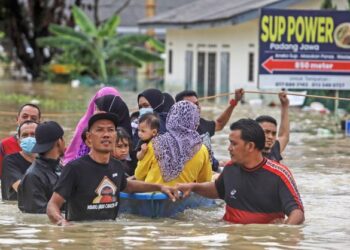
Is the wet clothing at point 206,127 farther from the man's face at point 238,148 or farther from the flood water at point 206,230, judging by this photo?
the man's face at point 238,148

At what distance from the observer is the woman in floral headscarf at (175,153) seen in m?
10.5

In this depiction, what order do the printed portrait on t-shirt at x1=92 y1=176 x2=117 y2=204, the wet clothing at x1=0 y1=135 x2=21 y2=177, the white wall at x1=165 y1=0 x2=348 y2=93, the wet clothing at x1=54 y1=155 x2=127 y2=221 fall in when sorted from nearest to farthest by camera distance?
the wet clothing at x1=54 y1=155 x2=127 y2=221
the printed portrait on t-shirt at x1=92 y1=176 x2=117 y2=204
the wet clothing at x1=0 y1=135 x2=21 y2=177
the white wall at x1=165 y1=0 x2=348 y2=93

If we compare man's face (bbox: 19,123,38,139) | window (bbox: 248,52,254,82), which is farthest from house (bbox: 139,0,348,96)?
man's face (bbox: 19,123,38,139)

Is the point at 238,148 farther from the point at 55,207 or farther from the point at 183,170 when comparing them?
the point at 183,170

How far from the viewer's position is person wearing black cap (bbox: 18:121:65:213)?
9922mm

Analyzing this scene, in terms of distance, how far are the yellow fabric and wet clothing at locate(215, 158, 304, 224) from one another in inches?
55.6

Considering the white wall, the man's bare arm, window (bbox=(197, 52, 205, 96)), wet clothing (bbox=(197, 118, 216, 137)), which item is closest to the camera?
the man's bare arm

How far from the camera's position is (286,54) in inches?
922

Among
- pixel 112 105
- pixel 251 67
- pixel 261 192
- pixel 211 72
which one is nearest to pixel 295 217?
pixel 261 192

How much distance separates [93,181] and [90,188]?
0.06m

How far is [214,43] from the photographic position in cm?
3744

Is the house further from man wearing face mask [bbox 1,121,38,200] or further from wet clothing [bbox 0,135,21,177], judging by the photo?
man wearing face mask [bbox 1,121,38,200]

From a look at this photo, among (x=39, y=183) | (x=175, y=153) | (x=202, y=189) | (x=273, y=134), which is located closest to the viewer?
(x=202, y=189)

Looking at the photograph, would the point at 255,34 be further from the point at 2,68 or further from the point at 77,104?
the point at 2,68
